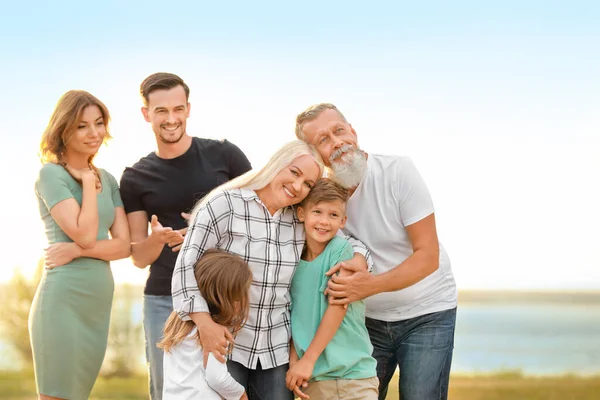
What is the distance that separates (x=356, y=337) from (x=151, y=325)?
145 cm

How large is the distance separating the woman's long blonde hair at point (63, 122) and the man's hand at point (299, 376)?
179 centimetres

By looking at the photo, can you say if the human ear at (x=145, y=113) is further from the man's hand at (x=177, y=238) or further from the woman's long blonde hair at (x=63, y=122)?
the man's hand at (x=177, y=238)

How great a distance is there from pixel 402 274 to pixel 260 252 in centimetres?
72

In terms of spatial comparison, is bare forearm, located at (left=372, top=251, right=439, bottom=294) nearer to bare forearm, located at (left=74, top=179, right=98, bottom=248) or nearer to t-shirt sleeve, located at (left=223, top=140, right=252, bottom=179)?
t-shirt sleeve, located at (left=223, top=140, right=252, bottom=179)

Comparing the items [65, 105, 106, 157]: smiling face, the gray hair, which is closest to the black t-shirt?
[65, 105, 106, 157]: smiling face

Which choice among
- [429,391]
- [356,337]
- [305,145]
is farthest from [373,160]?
[429,391]

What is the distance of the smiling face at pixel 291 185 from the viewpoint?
10.1 feet

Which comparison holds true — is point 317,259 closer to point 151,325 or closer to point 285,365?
point 285,365

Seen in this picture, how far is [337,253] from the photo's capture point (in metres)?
3.13

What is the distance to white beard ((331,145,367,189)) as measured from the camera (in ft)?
10.6

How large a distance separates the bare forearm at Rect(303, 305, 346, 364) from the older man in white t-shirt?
0.22m

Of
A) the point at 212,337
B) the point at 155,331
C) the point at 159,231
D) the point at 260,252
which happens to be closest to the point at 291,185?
the point at 260,252

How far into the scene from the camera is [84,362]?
3.89 meters

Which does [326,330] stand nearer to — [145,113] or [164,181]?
[164,181]
